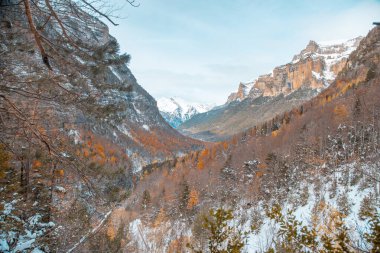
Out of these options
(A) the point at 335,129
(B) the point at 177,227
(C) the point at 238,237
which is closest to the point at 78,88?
(C) the point at 238,237

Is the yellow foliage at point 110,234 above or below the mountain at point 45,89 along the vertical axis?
below

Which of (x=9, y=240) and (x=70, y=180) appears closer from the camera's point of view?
Result: (x=9, y=240)

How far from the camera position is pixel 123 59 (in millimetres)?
6367

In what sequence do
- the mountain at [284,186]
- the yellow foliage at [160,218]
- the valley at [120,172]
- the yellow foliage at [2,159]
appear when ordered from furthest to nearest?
the yellow foliage at [160,218] < the mountain at [284,186] < the yellow foliage at [2,159] < the valley at [120,172]

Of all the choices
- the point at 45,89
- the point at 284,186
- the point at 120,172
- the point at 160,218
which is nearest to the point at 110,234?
the point at 120,172

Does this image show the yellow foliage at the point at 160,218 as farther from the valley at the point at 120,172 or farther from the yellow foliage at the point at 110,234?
the yellow foliage at the point at 110,234

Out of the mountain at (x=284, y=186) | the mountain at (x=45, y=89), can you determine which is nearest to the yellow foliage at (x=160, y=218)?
the mountain at (x=284, y=186)

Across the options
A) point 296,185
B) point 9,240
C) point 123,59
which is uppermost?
point 123,59

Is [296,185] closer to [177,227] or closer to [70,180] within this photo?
[177,227]

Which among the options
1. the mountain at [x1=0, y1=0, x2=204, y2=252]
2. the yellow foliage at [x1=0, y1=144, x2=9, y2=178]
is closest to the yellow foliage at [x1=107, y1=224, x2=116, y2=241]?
the mountain at [x1=0, y1=0, x2=204, y2=252]

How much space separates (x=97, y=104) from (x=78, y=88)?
0.77 m

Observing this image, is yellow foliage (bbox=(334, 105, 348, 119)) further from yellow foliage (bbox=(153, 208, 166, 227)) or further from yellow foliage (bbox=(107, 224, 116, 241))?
yellow foliage (bbox=(107, 224, 116, 241))

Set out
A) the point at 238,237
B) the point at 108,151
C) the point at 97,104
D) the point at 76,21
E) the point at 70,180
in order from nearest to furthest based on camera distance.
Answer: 1. the point at 238,237
2. the point at 76,21
3. the point at 97,104
4. the point at 70,180
5. the point at 108,151

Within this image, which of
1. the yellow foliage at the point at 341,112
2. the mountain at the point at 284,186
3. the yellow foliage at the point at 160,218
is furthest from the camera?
the yellow foliage at the point at 341,112
